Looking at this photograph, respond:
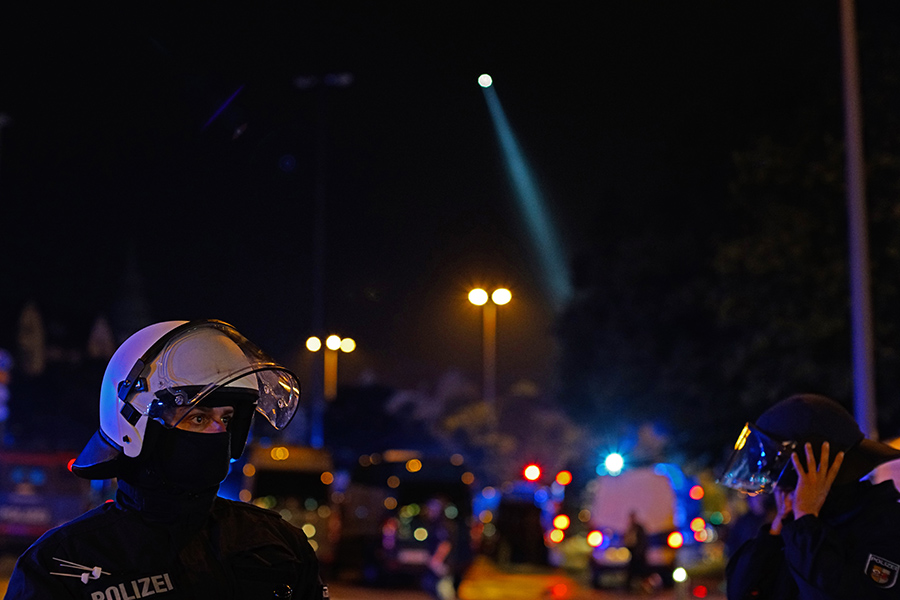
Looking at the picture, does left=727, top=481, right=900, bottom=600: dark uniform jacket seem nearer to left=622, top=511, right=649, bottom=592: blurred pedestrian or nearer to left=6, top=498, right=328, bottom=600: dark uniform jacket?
left=6, top=498, right=328, bottom=600: dark uniform jacket

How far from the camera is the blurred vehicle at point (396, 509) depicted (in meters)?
21.8

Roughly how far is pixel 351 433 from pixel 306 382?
9351 millimetres

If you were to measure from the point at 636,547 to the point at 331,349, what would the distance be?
19379 millimetres

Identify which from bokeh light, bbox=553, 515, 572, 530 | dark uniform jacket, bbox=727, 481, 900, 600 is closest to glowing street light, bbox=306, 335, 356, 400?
bokeh light, bbox=553, 515, 572, 530

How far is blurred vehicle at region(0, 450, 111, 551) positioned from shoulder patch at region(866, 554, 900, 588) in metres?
22.6

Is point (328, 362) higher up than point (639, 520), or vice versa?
point (328, 362)

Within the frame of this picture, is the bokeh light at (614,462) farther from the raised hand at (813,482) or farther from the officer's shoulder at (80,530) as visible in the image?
the officer's shoulder at (80,530)

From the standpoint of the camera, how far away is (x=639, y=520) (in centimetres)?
1978

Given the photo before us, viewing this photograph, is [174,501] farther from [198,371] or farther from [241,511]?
[198,371]

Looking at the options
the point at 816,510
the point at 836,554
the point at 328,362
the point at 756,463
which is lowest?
the point at 836,554

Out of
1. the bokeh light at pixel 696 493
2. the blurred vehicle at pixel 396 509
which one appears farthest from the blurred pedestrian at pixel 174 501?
the bokeh light at pixel 696 493

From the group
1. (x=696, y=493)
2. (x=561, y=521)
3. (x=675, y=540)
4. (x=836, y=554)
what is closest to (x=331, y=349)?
(x=561, y=521)

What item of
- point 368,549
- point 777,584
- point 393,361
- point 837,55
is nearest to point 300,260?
point 393,361

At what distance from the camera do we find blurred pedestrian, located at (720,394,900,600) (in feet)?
11.9
